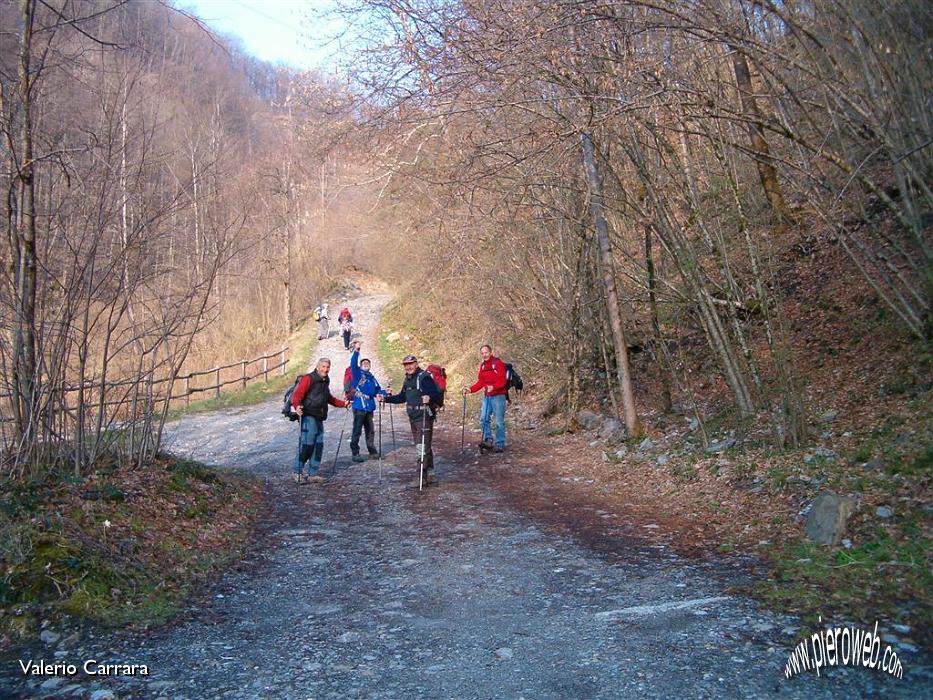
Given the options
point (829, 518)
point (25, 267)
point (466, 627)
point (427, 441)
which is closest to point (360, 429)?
point (427, 441)

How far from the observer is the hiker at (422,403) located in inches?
421

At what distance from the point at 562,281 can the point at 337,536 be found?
8489 millimetres

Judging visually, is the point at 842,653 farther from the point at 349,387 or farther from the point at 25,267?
the point at 349,387

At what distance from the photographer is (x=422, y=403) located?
434 inches

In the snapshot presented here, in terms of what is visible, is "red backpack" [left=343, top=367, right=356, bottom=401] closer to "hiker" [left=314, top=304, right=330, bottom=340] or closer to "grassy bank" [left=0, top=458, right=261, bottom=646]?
"grassy bank" [left=0, top=458, right=261, bottom=646]

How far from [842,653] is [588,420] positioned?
1017 cm

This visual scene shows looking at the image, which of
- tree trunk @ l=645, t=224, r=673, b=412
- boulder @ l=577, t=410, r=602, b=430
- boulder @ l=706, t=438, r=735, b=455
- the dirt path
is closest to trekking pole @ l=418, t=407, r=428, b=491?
the dirt path

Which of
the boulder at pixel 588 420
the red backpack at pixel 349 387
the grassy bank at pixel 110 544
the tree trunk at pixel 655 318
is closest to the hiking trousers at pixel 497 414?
the boulder at pixel 588 420

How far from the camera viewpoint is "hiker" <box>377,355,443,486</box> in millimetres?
10695

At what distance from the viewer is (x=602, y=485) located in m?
10.2

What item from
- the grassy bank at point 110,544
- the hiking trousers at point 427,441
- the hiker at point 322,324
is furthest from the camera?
the hiker at point 322,324

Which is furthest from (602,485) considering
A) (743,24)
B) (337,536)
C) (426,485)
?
(743,24)

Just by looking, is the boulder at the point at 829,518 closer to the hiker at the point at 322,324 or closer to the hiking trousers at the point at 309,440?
the hiking trousers at the point at 309,440

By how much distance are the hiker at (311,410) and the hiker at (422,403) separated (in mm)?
1168
